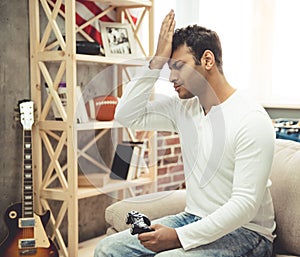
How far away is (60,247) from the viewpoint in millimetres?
2967

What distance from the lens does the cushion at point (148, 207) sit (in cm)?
206

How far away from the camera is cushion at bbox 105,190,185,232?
2.06 m

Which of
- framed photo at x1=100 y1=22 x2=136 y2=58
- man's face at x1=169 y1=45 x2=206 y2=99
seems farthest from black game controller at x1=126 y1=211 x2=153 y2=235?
framed photo at x1=100 y1=22 x2=136 y2=58

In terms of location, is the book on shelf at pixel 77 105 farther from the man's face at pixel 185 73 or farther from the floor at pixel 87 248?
the man's face at pixel 185 73

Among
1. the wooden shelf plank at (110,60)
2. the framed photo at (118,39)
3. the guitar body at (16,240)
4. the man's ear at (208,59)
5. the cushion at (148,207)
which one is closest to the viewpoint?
the man's ear at (208,59)

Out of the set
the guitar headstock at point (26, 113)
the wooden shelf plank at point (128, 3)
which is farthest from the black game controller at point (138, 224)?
the wooden shelf plank at point (128, 3)

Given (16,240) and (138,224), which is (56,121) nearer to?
(16,240)

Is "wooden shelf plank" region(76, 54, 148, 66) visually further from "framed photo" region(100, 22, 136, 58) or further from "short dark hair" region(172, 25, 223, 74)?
"short dark hair" region(172, 25, 223, 74)

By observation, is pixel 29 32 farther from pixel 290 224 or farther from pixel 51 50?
pixel 290 224

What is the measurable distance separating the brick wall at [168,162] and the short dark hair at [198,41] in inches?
73.6

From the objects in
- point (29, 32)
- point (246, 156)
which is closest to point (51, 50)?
point (29, 32)

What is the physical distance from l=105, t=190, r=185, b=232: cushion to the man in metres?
0.16

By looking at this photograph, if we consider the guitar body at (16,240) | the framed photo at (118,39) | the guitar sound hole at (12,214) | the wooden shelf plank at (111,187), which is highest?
the framed photo at (118,39)

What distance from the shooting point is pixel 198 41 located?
1788 millimetres
